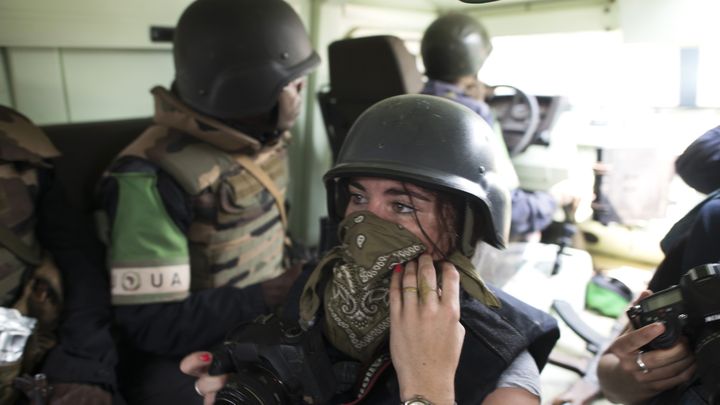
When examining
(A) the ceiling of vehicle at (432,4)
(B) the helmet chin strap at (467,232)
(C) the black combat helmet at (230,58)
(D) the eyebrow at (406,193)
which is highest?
(A) the ceiling of vehicle at (432,4)

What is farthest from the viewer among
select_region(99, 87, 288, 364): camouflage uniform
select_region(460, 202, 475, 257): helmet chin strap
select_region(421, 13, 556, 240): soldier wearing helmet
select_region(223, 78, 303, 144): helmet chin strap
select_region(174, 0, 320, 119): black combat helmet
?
select_region(421, 13, 556, 240): soldier wearing helmet

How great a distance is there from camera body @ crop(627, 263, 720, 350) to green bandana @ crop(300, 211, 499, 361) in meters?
0.31

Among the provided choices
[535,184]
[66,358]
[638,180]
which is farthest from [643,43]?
[66,358]

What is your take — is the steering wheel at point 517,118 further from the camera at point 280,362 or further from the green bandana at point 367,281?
the camera at point 280,362

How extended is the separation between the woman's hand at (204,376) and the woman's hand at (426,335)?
47cm

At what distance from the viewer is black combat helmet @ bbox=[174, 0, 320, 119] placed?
177cm

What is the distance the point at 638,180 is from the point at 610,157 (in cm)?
27

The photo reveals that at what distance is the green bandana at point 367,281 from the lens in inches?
44.5

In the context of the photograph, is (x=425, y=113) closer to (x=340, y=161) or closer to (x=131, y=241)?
(x=340, y=161)

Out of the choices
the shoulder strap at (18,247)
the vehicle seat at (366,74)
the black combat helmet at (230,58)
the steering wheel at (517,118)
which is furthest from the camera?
the steering wheel at (517,118)

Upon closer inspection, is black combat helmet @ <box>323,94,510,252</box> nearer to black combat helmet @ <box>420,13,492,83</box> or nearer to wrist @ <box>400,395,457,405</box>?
wrist @ <box>400,395,457,405</box>

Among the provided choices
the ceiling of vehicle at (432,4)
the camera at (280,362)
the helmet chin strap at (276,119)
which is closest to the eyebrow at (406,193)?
the camera at (280,362)

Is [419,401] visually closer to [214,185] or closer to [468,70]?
[214,185]

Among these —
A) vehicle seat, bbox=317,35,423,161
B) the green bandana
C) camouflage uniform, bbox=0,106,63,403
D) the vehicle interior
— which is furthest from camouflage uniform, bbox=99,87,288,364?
vehicle seat, bbox=317,35,423,161
